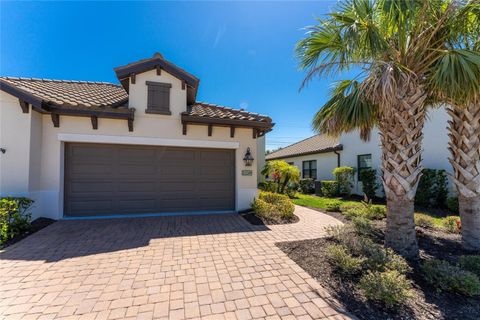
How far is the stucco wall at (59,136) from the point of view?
6062mm

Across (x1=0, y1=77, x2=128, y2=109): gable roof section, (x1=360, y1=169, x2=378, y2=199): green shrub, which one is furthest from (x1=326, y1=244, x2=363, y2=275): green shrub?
(x1=360, y1=169, x2=378, y2=199): green shrub

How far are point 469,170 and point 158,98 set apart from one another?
9653 mm

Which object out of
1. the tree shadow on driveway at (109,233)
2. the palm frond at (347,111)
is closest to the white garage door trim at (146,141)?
the tree shadow on driveway at (109,233)

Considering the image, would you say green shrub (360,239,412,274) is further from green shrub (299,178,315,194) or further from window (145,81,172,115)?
green shrub (299,178,315,194)

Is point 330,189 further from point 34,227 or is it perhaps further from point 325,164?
point 34,227

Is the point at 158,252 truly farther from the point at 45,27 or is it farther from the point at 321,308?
the point at 45,27

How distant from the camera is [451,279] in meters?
3.16

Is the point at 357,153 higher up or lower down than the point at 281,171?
higher up

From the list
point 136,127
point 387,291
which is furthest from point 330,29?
point 136,127

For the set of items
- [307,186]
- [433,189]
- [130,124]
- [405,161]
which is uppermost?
[130,124]

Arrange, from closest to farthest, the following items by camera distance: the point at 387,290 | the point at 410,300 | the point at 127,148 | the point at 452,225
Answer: the point at 387,290 < the point at 410,300 < the point at 452,225 < the point at 127,148

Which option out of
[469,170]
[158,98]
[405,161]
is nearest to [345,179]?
[469,170]

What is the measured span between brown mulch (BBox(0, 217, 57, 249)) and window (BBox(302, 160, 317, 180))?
679 inches

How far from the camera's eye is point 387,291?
2.79m
